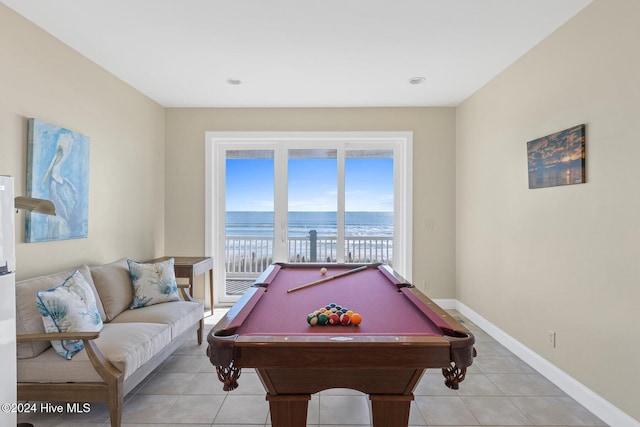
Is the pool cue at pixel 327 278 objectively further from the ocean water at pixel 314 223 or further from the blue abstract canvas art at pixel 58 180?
the blue abstract canvas art at pixel 58 180

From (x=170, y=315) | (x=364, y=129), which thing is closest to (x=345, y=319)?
(x=170, y=315)

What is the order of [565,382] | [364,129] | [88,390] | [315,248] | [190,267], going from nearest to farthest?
[88,390] < [565,382] < [190,267] < [364,129] < [315,248]

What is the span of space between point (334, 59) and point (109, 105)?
2306 millimetres

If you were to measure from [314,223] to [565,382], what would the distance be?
3195 millimetres

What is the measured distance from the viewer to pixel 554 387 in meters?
2.65

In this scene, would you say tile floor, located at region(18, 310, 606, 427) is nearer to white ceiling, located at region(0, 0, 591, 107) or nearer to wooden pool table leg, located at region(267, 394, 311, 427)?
wooden pool table leg, located at region(267, 394, 311, 427)

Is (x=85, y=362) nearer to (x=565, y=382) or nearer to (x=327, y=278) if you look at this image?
(x=327, y=278)

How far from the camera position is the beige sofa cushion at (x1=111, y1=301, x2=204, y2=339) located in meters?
2.76

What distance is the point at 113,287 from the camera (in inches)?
115

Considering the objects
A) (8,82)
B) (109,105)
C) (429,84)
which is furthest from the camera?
(429,84)

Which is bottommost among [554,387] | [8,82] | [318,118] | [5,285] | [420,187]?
[554,387]

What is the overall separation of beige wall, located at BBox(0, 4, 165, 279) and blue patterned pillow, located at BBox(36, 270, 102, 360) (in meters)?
0.57

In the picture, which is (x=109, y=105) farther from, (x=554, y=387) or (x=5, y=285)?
(x=554, y=387)

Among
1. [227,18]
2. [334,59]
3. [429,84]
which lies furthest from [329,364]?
[429,84]
